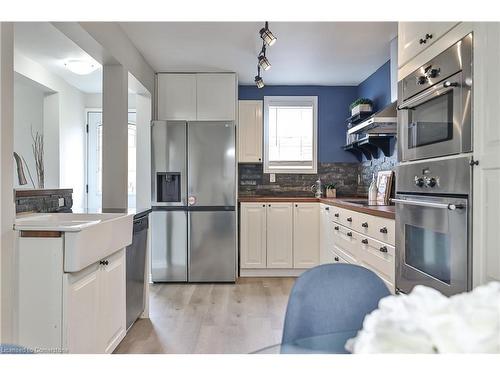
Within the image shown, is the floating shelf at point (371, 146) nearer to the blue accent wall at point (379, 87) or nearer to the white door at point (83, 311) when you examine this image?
the blue accent wall at point (379, 87)

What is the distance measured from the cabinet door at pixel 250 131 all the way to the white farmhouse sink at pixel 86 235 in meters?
2.63

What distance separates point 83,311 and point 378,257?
1.85m

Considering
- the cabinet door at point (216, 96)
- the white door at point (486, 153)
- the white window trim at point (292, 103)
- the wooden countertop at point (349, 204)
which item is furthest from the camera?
the white window trim at point (292, 103)

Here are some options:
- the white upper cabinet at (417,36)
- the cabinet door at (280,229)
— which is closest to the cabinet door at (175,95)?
the cabinet door at (280,229)

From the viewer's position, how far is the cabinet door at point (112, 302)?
2113 mm

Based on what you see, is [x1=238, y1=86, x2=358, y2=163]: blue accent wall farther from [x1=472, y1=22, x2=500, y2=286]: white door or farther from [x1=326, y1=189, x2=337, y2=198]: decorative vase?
[x1=472, y1=22, x2=500, y2=286]: white door

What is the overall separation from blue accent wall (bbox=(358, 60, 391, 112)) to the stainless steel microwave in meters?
1.87

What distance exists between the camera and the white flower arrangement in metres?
0.52

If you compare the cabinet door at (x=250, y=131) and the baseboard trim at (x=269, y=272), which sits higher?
the cabinet door at (x=250, y=131)

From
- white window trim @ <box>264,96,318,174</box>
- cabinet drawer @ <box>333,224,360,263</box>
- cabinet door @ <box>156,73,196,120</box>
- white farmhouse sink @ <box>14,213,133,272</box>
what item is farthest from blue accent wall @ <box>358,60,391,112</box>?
white farmhouse sink @ <box>14,213,133,272</box>

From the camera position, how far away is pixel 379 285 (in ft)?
4.19

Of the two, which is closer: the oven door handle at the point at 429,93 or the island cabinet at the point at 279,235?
the oven door handle at the point at 429,93

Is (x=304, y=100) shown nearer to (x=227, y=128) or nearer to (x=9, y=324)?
(x=227, y=128)

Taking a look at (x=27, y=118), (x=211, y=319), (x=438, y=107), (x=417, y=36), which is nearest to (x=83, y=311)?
(x=211, y=319)
